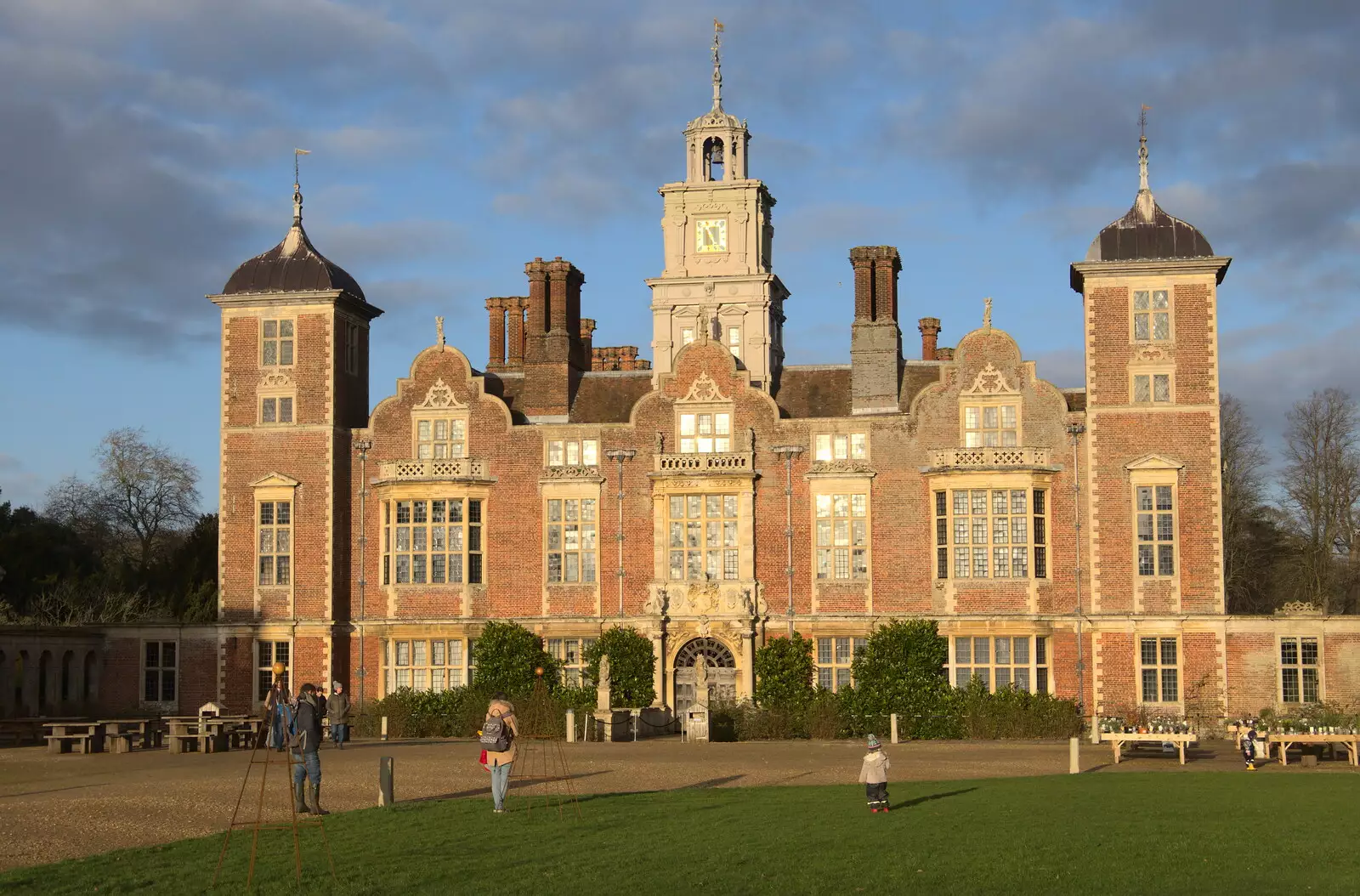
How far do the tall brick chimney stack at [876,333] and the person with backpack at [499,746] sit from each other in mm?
21994

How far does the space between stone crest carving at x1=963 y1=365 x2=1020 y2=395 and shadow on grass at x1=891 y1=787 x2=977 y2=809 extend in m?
17.1

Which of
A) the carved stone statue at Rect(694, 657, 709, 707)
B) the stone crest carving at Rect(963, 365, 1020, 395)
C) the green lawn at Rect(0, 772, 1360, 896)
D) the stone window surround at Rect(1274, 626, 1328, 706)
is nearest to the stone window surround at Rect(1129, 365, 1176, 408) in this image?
the stone crest carving at Rect(963, 365, 1020, 395)

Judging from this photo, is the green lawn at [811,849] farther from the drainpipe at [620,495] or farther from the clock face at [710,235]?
the clock face at [710,235]

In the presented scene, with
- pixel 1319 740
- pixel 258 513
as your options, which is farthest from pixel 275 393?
pixel 1319 740

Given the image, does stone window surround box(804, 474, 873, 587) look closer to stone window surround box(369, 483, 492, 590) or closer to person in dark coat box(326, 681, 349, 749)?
stone window surround box(369, 483, 492, 590)

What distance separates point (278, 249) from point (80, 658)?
A: 11276 millimetres

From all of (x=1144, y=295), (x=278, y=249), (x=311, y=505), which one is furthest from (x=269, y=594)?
(x=1144, y=295)

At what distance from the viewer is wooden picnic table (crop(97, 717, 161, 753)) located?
33.2 meters

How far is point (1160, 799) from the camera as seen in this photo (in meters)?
22.6

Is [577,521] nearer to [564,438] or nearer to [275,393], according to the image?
[564,438]

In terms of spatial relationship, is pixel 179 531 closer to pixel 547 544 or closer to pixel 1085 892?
pixel 547 544

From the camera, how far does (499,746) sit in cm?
2092

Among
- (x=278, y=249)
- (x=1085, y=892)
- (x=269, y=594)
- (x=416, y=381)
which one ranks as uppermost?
(x=278, y=249)

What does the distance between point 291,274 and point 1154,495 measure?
70.3ft
